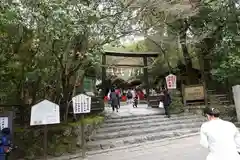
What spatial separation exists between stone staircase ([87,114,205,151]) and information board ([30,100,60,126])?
228 centimetres

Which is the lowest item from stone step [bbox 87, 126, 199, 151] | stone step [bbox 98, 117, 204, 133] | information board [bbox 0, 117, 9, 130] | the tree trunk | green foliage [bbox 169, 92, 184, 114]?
stone step [bbox 87, 126, 199, 151]

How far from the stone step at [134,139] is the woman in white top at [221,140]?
765 cm

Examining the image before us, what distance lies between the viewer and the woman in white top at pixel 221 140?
3535mm

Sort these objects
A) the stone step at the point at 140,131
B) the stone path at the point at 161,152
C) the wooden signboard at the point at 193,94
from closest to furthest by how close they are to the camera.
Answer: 1. the stone path at the point at 161,152
2. the stone step at the point at 140,131
3. the wooden signboard at the point at 193,94

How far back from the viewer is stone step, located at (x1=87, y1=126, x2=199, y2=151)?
36.2ft

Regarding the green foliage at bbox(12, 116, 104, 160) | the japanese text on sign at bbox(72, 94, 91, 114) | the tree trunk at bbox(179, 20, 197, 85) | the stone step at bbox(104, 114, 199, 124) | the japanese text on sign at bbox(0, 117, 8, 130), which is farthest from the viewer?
the tree trunk at bbox(179, 20, 197, 85)

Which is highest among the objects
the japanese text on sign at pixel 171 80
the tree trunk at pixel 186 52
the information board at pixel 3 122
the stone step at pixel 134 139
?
the tree trunk at pixel 186 52

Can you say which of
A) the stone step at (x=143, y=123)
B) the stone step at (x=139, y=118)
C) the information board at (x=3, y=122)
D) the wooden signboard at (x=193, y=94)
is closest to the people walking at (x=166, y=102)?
the stone step at (x=139, y=118)

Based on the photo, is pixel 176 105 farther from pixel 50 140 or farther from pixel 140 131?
pixel 50 140

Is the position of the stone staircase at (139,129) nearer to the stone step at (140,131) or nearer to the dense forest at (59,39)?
the stone step at (140,131)

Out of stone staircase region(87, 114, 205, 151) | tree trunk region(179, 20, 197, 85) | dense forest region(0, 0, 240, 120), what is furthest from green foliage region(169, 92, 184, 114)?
tree trunk region(179, 20, 197, 85)

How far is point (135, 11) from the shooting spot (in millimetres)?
11672

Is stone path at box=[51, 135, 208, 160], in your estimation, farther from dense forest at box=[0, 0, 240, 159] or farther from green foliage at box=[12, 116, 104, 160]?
dense forest at box=[0, 0, 240, 159]

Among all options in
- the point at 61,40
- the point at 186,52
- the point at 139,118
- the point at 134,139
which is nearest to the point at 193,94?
the point at 186,52
